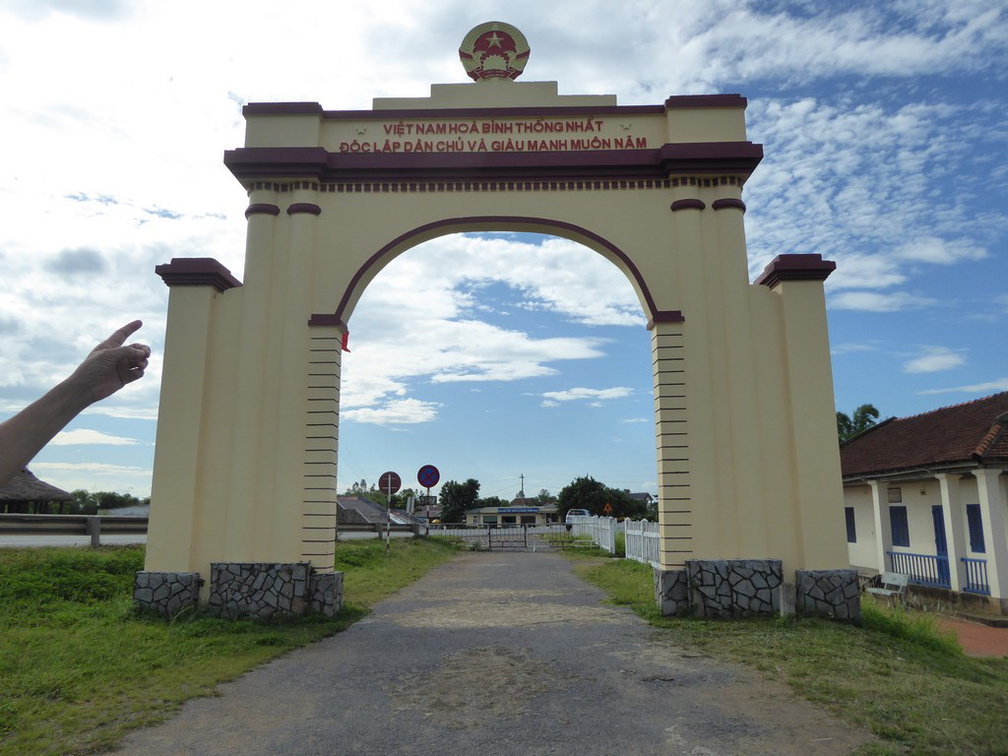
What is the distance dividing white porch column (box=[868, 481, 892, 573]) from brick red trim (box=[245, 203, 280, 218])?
14.2 metres

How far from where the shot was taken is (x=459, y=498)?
7075cm

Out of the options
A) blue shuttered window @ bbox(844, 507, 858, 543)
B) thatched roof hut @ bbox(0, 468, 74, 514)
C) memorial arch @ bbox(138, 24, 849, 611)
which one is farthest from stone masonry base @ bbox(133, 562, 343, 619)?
blue shuttered window @ bbox(844, 507, 858, 543)

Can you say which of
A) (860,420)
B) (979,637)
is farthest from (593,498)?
(979,637)

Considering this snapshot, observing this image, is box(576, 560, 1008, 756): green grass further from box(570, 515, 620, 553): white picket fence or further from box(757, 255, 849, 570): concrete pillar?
box(570, 515, 620, 553): white picket fence

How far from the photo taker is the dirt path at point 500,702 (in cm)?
435

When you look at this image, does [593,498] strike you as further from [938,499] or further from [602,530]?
[938,499]

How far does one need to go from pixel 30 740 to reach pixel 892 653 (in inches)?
290

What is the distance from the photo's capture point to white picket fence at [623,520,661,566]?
1499 centimetres

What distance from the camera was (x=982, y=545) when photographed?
12.7 meters

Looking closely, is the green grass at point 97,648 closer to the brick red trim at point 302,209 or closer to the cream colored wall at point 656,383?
the cream colored wall at point 656,383

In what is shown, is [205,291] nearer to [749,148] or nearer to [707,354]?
[707,354]

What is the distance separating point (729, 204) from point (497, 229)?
11.0 feet

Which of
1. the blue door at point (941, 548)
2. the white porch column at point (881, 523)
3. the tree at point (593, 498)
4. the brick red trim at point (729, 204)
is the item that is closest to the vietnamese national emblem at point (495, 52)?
the brick red trim at point (729, 204)

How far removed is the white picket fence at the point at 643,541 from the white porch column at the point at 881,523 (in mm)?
5270
